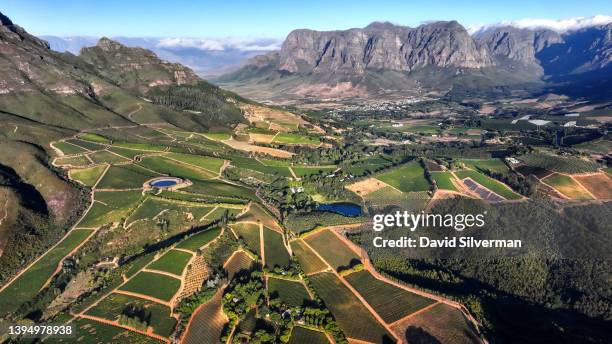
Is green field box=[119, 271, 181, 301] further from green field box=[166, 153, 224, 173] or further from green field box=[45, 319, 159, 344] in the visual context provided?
green field box=[166, 153, 224, 173]

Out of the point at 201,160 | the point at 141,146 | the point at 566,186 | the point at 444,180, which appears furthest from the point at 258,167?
the point at 566,186

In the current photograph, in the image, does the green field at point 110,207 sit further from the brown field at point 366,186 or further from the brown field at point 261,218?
the brown field at point 366,186

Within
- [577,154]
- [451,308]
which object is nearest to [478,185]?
[577,154]

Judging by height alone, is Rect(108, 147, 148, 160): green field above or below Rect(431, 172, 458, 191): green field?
above

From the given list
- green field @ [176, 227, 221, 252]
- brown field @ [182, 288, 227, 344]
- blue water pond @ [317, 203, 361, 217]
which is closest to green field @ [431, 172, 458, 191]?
blue water pond @ [317, 203, 361, 217]

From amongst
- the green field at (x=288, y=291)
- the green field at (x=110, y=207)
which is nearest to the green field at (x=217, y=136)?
the green field at (x=110, y=207)

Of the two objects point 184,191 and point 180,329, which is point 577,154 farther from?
point 180,329

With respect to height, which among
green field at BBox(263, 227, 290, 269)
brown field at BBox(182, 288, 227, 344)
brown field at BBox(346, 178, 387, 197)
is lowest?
brown field at BBox(182, 288, 227, 344)
